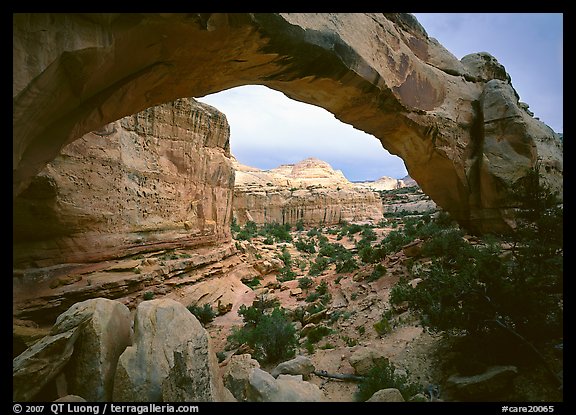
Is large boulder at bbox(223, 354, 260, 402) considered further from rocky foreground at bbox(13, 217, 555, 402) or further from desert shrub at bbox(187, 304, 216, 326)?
desert shrub at bbox(187, 304, 216, 326)

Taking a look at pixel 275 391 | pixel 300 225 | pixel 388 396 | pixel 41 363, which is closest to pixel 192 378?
pixel 275 391

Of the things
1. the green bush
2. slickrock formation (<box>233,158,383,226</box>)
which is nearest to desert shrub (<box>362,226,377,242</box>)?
the green bush

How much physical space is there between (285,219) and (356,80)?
100.0 feet

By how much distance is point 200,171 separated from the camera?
12.5 meters

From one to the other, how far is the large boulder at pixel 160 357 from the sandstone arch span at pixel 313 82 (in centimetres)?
A: 234

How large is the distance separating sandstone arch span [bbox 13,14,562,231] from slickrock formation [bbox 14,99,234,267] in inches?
125

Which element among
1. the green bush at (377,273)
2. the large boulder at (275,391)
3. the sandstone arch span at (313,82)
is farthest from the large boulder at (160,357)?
the green bush at (377,273)

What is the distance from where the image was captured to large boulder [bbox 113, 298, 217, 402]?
3148 millimetres

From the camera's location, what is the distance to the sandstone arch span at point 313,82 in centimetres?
346

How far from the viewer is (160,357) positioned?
10.9 ft

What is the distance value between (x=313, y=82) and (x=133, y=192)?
6570 mm

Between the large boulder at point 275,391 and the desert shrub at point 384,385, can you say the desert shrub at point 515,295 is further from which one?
the large boulder at point 275,391

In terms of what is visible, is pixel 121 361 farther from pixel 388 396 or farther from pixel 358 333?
pixel 358 333
